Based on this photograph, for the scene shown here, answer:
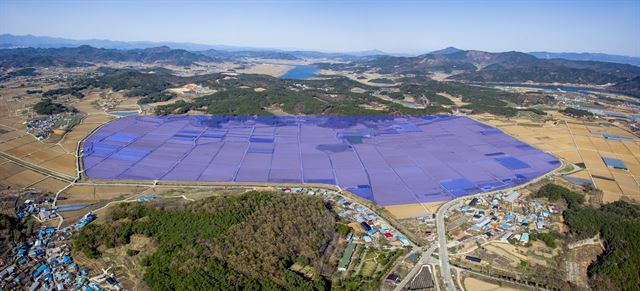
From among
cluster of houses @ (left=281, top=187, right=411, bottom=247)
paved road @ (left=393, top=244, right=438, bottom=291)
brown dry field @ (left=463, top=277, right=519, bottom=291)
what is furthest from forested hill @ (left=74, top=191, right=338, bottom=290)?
brown dry field @ (left=463, top=277, right=519, bottom=291)

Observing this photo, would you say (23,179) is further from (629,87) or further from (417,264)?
(629,87)

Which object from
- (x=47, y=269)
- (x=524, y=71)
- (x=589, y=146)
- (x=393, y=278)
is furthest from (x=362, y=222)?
(x=524, y=71)

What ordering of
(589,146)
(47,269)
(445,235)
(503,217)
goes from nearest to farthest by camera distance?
(47,269), (445,235), (503,217), (589,146)

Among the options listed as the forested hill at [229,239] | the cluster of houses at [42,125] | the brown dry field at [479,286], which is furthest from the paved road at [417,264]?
the cluster of houses at [42,125]

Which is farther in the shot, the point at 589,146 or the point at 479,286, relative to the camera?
the point at 589,146

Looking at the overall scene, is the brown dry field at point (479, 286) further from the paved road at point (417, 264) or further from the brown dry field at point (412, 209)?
the brown dry field at point (412, 209)

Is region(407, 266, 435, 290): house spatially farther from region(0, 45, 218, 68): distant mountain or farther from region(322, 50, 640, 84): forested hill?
region(0, 45, 218, 68): distant mountain

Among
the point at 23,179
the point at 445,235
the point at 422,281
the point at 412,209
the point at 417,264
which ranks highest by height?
the point at 23,179
